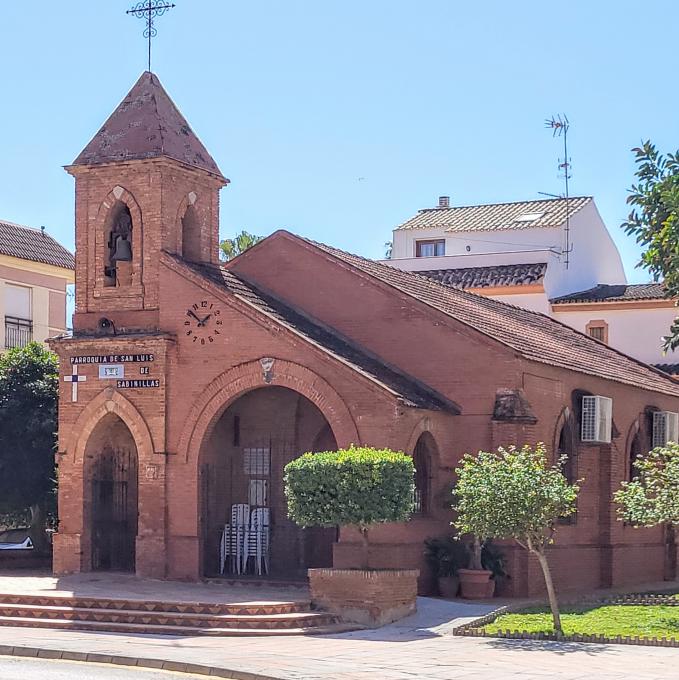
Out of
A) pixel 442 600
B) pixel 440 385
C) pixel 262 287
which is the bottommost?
pixel 442 600

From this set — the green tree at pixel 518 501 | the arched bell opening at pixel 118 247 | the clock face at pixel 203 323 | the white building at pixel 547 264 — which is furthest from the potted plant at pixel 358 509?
the white building at pixel 547 264

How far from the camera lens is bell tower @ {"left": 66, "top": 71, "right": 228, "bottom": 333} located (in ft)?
87.9

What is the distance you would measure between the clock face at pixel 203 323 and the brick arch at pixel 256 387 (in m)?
0.80

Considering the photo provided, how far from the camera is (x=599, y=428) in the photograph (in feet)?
94.8

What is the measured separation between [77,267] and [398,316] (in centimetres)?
653

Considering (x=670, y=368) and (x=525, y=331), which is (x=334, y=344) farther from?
(x=670, y=368)

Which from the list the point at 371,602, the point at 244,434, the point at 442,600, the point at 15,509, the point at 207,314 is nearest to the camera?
the point at 371,602

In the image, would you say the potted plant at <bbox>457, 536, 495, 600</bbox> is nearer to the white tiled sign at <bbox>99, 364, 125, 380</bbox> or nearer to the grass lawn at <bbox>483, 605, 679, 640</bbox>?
the grass lawn at <bbox>483, 605, 679, 640</bbox>

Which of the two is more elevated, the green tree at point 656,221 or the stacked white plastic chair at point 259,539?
the green tree at point 656,221

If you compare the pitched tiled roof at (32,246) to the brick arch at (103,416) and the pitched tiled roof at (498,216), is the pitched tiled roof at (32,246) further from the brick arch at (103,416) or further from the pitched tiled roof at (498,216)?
the brick arch at (103,416)

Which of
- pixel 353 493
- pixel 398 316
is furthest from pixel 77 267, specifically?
pixel 353 493

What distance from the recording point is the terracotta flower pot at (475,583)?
2464cm

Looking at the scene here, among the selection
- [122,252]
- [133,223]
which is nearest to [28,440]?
[122,252]

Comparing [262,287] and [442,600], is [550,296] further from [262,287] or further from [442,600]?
[442,600]
